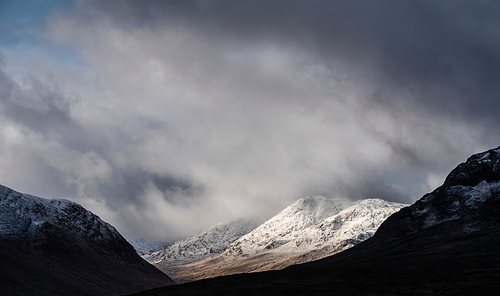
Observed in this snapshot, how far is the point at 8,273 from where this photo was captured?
6934 inches

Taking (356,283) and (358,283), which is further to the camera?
(356,283)

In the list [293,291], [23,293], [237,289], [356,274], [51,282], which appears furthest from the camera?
[51,282]

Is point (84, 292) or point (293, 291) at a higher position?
point (84, 292)

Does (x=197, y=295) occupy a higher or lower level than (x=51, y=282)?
lower

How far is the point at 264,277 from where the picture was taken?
11481 cm

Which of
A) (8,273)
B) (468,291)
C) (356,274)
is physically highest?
(8,273)

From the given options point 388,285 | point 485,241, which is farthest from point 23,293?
point 485,241

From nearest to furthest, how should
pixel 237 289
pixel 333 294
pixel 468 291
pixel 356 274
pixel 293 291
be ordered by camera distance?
pixel 468 291
pixel 333 294
pixel 293 291
pixel 237 289
pixel 356 274

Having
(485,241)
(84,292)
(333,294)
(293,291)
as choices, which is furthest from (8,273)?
(485,241)

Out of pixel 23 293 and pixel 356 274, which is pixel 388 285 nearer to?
pixel 356 274

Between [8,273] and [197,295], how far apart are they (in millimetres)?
129826

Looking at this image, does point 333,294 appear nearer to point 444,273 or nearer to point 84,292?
point 444,273

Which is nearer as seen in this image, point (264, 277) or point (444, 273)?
point (444, 273)

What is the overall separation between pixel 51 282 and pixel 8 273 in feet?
73.0
